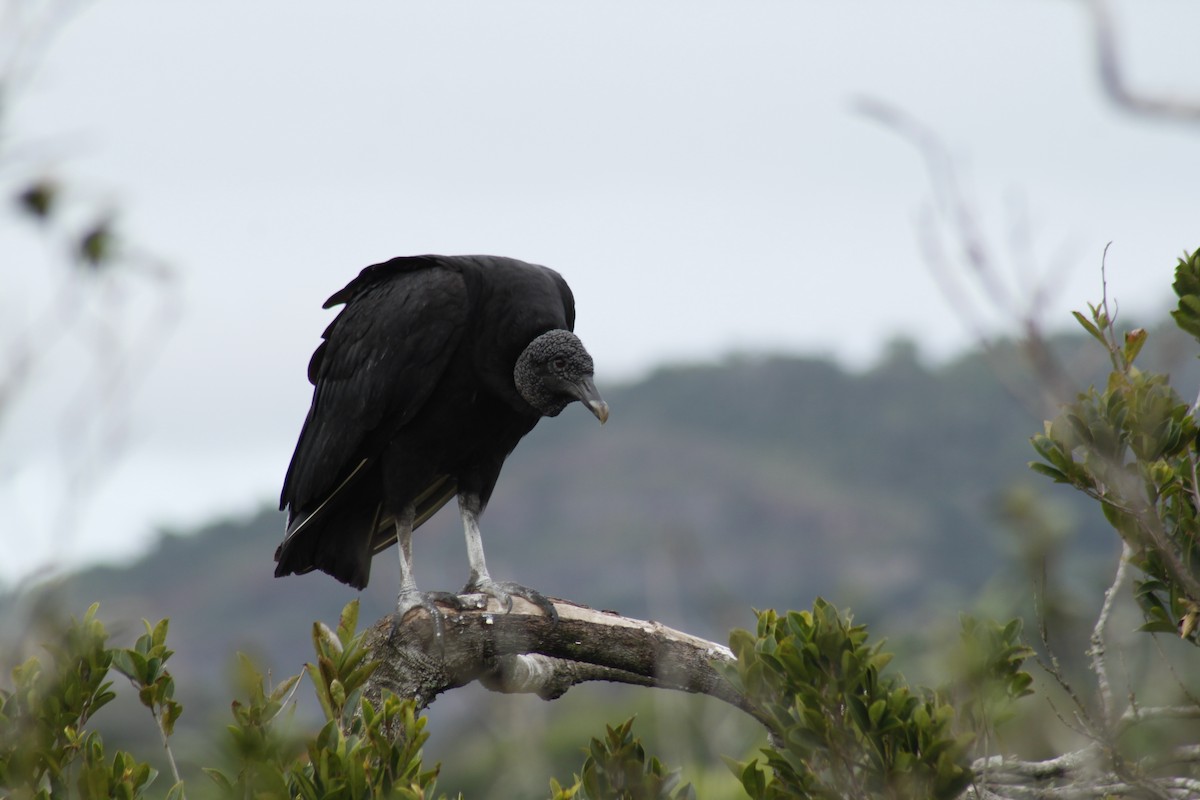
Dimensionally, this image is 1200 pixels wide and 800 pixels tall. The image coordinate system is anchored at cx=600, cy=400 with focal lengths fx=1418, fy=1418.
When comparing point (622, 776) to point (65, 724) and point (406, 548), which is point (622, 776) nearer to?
point (65, 724)

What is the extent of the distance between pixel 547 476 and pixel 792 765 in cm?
7052

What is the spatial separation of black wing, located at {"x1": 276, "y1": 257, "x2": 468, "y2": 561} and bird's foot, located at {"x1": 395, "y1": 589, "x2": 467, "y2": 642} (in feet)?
1.88

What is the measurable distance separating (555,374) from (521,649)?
845 mm

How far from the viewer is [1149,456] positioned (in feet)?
7.70

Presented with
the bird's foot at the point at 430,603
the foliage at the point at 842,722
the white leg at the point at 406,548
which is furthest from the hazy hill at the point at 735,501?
the foliage at the point at 842,722

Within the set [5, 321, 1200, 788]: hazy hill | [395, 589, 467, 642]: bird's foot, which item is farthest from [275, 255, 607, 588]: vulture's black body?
[5, 321, 1200, 788]: hazy hill

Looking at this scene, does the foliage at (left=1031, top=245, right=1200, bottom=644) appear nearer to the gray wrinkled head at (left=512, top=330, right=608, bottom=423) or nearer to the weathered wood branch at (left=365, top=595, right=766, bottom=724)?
the weathered wood branch at (left=365, top=595, right=766, bottom=724)

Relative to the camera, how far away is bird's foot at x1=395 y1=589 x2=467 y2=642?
3164 millimetres

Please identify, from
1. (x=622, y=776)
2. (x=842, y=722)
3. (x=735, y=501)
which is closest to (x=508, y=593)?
(x=622, y=776)

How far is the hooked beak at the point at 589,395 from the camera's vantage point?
3772 millimetres

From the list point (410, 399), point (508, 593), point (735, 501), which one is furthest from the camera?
point (735, 501)

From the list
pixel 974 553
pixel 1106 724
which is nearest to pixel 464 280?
pixel 1106 724

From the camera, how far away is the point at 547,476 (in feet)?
238

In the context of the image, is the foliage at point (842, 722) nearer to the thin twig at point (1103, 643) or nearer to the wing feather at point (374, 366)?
the thin twig at point (1103, 643)
